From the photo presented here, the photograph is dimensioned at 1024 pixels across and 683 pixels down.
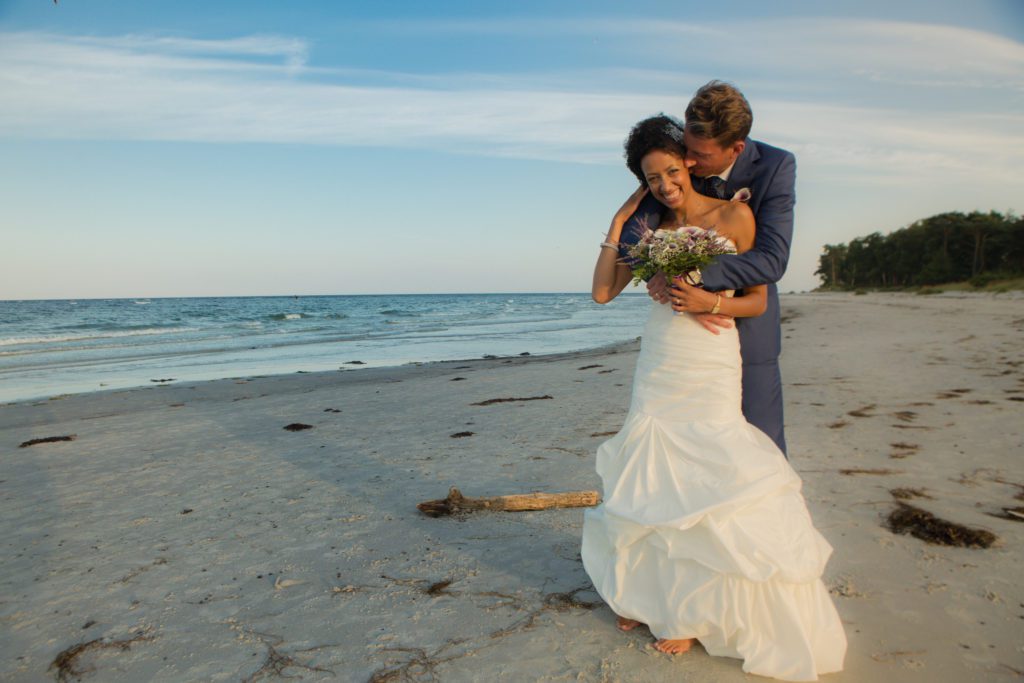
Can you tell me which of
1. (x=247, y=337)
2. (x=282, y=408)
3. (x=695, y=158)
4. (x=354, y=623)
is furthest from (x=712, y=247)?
(x=247, y=337)

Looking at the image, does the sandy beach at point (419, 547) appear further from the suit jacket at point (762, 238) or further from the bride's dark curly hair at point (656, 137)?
the bride's dark curly hair at point (656, 137)

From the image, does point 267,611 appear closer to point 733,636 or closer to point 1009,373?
point 733,636

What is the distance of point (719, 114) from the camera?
112 inches

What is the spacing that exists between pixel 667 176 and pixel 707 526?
1.55m

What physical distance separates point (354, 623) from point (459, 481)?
2.41 metres

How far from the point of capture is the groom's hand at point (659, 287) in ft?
9.93

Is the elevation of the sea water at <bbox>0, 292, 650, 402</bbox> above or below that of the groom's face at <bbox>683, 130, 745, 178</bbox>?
below

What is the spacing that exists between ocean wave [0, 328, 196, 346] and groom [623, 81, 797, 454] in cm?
3169

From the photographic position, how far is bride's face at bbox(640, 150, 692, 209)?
3012 millimetres

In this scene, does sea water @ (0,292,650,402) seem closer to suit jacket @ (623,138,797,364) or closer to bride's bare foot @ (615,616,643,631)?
bride's bare foot @ (615,616,643,631)

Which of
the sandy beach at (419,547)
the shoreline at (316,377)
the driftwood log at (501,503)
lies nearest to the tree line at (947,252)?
the shoreline at (316,377)

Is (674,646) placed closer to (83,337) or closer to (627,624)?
(627,624)

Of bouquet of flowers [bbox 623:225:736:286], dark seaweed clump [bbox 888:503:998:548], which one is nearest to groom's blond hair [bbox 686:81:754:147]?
bouquet of flowers [bbox 623:225:736:286]

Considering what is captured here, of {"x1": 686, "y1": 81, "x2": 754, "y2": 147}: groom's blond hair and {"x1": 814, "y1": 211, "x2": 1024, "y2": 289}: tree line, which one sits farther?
{"x1": 814, "y1": 211, "x2": 1024, "y2": 289}: tree line
